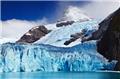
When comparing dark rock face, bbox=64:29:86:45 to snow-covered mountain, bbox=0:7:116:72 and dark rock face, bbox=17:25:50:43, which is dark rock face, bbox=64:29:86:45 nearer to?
snow-covered mountain, bbox=0:7:116:72

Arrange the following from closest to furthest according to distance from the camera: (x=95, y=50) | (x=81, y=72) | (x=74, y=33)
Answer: (x=81, y=72)
(x=95, y=50)
(x=74, y=33)

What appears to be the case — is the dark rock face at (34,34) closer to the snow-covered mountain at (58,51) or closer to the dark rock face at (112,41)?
the snow-covered mountain at (58,51)

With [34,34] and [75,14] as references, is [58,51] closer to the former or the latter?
[34,34]

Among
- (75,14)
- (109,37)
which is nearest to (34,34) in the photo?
(75,14)

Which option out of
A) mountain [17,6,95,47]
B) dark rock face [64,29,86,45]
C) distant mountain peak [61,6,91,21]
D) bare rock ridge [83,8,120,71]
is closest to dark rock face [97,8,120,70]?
bare rock ridge [83,8,120,71]

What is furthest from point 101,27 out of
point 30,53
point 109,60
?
point 30,53

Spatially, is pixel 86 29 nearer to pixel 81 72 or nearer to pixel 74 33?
pixel 74 33

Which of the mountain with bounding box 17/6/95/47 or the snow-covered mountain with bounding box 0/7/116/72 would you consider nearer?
the snow-covered mountain with bounding box 0/7/116/72
